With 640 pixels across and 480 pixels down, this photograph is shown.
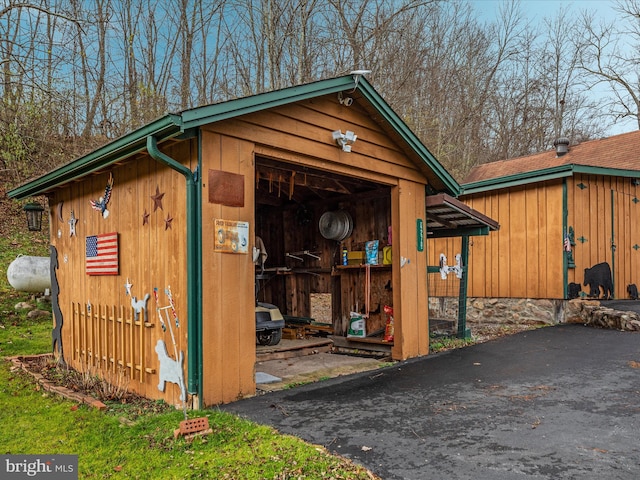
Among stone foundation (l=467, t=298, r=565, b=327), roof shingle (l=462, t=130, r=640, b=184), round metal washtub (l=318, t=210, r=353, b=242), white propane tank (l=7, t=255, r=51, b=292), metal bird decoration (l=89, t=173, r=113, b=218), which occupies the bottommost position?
stone foundation (l=467, t=298, r=565, b=327)

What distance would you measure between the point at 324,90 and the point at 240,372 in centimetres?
314

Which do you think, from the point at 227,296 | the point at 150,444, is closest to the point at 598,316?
the point at 227,296

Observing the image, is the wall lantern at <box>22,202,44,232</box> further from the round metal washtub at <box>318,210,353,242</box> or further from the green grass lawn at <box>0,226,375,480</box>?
the round metal washtub at <box>318,210,353,242</box>

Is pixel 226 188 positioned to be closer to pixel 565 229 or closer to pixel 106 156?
pixel 106 156

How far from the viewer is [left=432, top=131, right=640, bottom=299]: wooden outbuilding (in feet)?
30.4

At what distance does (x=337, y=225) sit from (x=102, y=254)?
3806mm

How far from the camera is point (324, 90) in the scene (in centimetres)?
534

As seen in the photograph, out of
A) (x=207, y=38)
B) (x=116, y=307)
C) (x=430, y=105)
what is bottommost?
(x=116, y=307)

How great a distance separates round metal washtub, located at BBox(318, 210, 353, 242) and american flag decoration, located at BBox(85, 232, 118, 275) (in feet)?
12.2

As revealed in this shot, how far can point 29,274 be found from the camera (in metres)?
9.69

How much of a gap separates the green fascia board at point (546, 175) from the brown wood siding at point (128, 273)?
579 cm

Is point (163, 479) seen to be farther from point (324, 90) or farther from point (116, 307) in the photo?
point (324, 90)

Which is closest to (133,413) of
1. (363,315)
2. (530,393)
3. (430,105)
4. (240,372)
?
(240,372)

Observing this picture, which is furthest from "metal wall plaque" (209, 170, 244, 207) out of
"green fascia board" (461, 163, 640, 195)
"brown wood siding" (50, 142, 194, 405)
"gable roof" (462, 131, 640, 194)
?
"gable roof" (462, 131, 640, 194)
